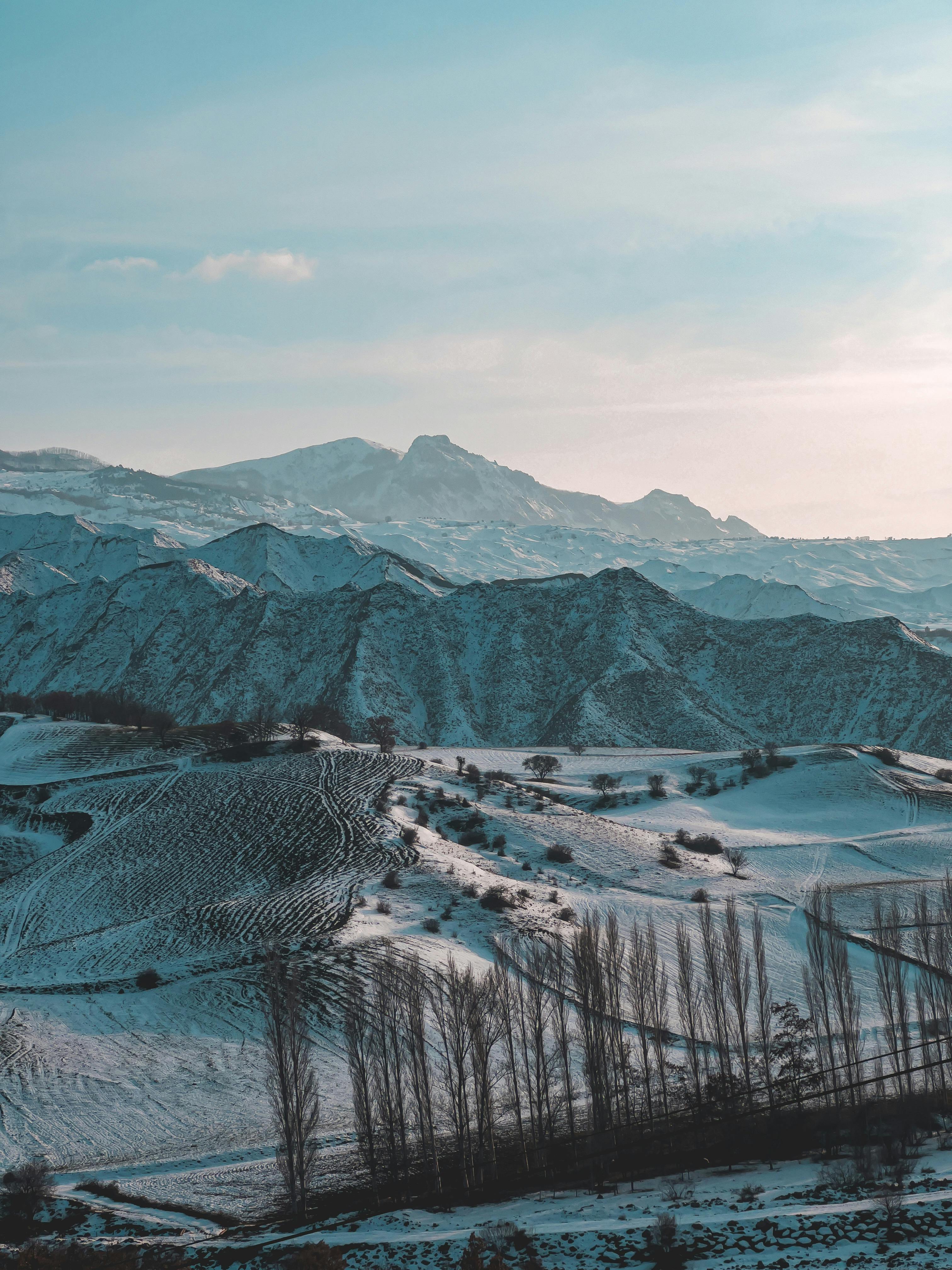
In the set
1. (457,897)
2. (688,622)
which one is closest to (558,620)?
(688,622)

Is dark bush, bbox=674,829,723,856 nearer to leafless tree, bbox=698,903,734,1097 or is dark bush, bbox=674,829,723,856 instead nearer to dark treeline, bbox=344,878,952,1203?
dark treeline, bbox=344,878,952,1203

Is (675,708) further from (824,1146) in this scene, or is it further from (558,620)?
(824,1146)

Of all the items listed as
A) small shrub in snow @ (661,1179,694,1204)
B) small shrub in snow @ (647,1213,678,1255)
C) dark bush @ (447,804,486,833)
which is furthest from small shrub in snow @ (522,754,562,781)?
small shrub in snow @ (647,1213,678,1255)

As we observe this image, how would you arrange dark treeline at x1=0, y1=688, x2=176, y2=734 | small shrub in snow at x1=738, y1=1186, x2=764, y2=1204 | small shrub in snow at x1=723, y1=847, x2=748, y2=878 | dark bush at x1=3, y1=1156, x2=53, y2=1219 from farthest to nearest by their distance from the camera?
dark treeline at x1=0, y1=688, x2=176, y2=734 → small shrub in snow at x1=723, y1=847, x2=748, y2=878 → dark bush at x1=3, y1=1156, x2=53, y2=1219 → small shrub in snow at x1=738, y1=1186, x2=764, y2=1204

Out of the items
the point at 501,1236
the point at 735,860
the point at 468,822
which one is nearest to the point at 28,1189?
the point at 501,1236

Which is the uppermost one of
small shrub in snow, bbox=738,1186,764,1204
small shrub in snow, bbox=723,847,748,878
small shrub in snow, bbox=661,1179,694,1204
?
small shrub in snow, bbox=738,1186,764,1204

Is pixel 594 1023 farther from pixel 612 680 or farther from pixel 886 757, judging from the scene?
pixel 612 680

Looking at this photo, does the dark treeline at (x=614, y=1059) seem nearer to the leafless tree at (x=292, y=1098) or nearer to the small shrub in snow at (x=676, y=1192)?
the small shrub in snow at (x=676, y=1192)
